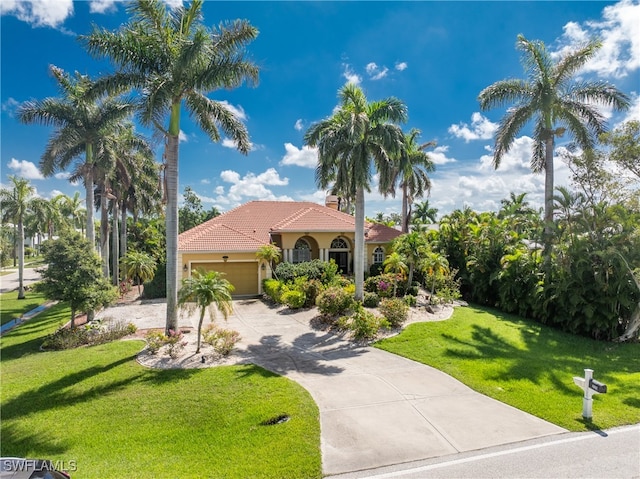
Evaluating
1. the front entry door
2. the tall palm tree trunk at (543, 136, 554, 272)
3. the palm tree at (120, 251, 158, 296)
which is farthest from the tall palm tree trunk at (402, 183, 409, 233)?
the palm tree at (120, 251, 158, 296)

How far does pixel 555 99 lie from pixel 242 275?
20815 millimetres

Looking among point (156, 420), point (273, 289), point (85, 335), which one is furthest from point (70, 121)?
point (156, 420)

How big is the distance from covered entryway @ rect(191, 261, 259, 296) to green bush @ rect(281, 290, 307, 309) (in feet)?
17.0

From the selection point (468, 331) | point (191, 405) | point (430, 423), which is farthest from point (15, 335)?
point (468, 331)

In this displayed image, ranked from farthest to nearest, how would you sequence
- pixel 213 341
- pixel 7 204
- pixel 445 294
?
1. pixel 7 204
2. pixel 445 294
3. pixel 213 341

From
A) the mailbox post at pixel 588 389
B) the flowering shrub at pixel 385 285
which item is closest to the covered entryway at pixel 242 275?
the flowering shrub at pixel 385 285

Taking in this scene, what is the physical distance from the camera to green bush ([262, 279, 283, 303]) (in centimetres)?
1998

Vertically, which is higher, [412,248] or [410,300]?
[412,248]

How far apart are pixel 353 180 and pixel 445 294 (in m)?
8.09

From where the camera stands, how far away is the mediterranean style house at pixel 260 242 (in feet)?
72.8

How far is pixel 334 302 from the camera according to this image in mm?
15797

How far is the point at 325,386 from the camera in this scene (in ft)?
31.0

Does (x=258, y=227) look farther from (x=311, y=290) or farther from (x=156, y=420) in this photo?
(x=156, y=420)

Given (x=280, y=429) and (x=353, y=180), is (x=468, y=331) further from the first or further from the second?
(x=280, y=429)
